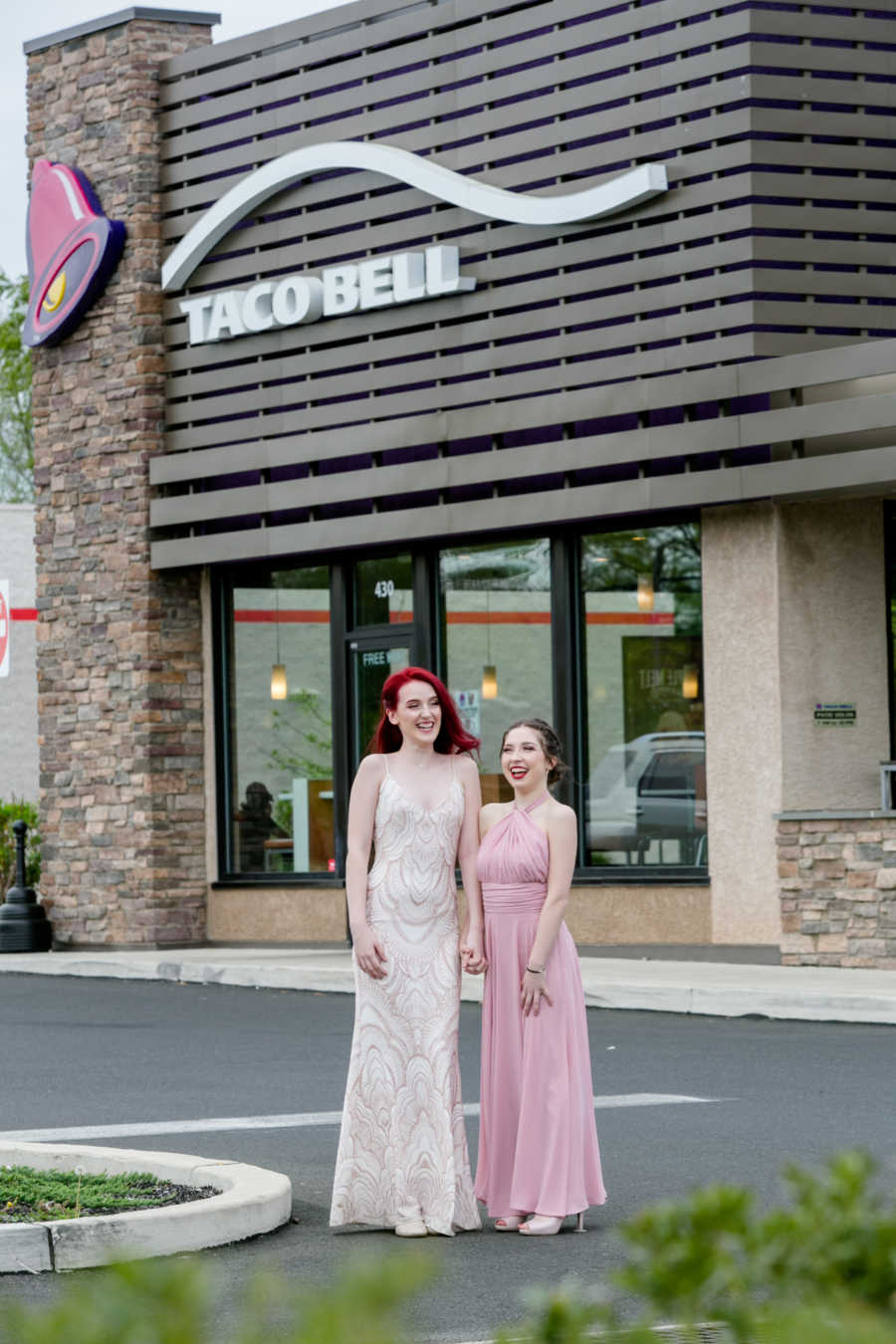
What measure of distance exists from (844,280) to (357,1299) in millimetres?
16152

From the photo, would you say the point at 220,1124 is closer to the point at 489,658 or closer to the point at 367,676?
the point at 489,658

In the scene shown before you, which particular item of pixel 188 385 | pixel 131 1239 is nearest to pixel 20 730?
pixel 188 385

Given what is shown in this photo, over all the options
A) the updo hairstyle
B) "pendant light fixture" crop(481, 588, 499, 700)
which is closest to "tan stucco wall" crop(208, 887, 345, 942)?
"pendant light fixture" crop(481, 588, 499, 700)

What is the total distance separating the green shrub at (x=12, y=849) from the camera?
918 inches

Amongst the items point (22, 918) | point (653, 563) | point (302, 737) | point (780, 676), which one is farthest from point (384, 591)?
point (22, 918)

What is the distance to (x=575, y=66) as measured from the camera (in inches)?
731

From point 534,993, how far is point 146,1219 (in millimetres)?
1620

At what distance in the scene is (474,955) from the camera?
8.06 metres

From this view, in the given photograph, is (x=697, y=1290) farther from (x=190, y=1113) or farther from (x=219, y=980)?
(x=219, y=980)

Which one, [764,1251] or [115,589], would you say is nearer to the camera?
[764,1251]

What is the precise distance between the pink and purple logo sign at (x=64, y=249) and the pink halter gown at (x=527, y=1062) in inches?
575

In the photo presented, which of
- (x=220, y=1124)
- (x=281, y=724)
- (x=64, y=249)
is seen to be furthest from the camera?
(x=64, y=249)

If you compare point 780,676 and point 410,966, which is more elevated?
point 780,676

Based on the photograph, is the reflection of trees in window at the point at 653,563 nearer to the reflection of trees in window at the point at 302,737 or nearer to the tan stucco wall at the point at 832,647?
the tan stucco wall at the point at 832,647
